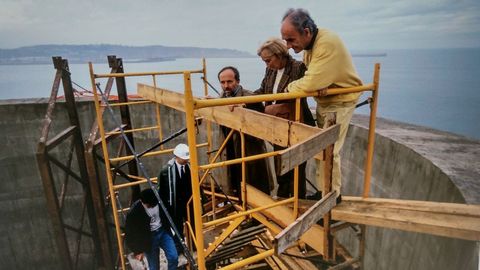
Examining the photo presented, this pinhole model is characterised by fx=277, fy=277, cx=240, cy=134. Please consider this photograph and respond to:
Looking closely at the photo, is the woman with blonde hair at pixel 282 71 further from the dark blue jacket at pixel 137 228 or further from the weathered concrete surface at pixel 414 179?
the dark blue jacket at pixel 137 228

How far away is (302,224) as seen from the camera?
2102mm

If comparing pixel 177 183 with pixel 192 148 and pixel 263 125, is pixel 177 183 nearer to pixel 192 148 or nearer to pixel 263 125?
pixel 263 125

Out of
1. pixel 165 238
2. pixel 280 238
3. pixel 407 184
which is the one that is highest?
pixel 280 238

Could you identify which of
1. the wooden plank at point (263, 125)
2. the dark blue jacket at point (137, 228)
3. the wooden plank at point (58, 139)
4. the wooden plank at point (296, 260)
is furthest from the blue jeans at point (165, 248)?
the wooden plank at point (58, 139)

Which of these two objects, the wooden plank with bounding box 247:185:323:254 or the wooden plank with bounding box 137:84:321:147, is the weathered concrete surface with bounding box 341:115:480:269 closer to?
the wooden plank with bounding box 247:185:323:254

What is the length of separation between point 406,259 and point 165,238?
396cm

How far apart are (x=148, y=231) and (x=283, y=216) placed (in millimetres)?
2463

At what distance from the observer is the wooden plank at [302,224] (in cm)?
192

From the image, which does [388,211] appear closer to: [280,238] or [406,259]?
[280,238]

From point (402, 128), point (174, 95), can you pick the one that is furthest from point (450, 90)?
point (174, 95)

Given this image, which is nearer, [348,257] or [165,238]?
[348,257]

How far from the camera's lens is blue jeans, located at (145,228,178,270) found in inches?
176

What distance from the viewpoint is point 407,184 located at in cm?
482

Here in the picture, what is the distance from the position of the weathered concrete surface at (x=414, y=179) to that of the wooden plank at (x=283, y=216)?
1.41m
